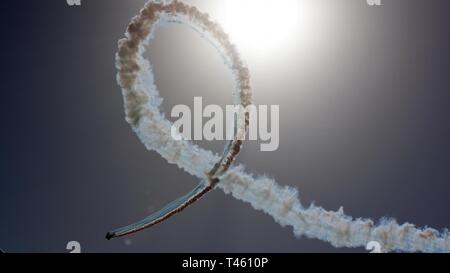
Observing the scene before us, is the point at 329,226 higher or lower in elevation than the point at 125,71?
lower

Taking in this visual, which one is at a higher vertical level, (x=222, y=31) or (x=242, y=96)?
(x=222, y=31)

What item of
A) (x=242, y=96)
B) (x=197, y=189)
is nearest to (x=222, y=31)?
(x=242, y=96)

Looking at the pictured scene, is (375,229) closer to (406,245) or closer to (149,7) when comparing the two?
(406,245)

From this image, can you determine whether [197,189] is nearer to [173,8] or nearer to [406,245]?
[173,8]

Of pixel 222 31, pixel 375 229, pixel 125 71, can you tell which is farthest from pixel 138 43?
pixel 375 229
